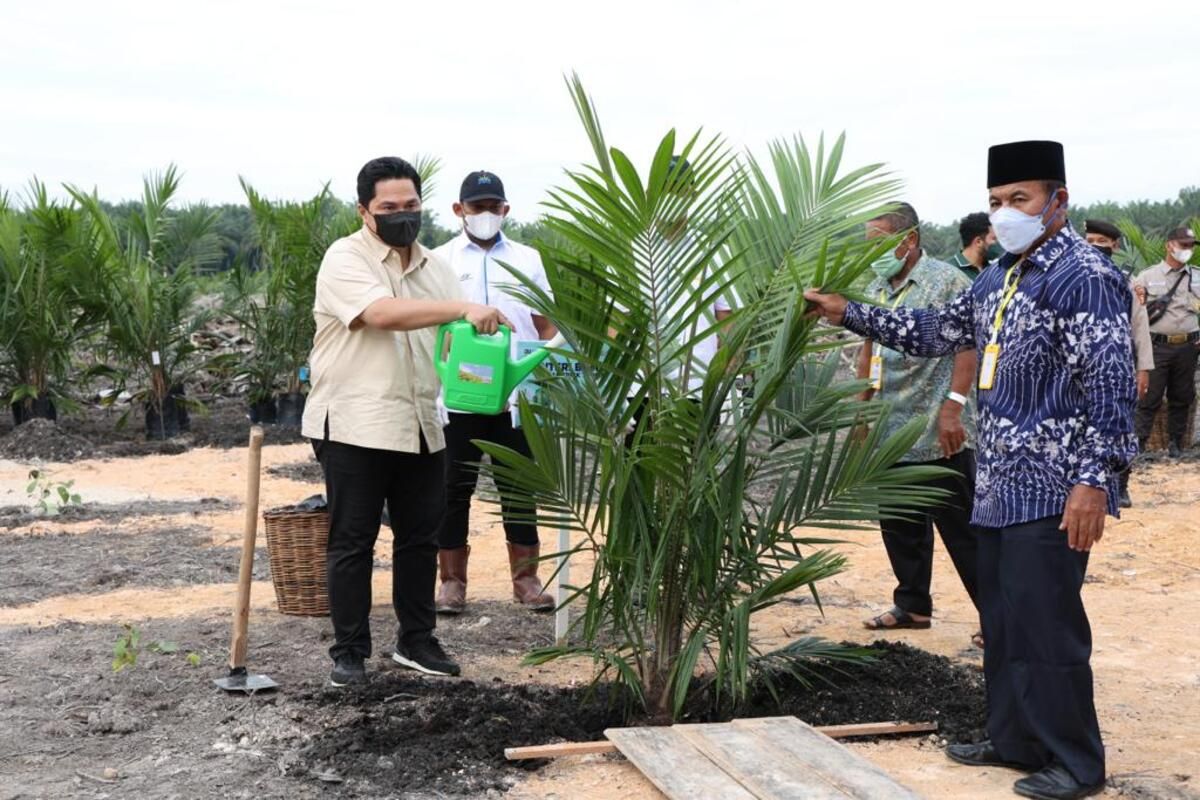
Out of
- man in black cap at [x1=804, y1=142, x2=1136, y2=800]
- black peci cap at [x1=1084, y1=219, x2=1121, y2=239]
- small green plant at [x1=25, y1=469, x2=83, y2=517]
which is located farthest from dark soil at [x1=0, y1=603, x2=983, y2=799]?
black peci cap at [x1=1084, y1=219, x2=1121, y2=239]

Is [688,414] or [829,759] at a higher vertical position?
[688,414]

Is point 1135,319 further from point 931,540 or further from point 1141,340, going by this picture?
point 931,540

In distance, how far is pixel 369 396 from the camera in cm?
484

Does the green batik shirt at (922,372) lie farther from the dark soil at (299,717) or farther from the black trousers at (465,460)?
the black trousers at (465,460)

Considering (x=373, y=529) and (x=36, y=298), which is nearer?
(x=373, y=529)

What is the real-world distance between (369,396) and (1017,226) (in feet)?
7.47

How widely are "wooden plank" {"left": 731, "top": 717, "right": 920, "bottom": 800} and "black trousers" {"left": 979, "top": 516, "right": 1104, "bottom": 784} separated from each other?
1.54ft

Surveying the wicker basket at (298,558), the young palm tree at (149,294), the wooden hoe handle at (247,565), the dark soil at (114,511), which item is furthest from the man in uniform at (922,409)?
the young palm tree at (149,294)

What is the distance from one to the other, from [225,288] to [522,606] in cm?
1078

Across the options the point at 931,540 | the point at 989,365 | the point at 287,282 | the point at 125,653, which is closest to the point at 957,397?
the point at 931,540

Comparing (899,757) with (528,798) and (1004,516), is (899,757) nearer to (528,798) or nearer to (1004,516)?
(1004,516)

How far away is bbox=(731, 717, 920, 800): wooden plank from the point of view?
3.76 m

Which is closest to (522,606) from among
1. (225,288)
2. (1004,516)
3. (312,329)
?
Result: (1004,516)

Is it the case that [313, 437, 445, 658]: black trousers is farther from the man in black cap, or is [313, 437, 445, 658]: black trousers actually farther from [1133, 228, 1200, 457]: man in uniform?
[1133, 228, 1200, 457]: man in uniform
